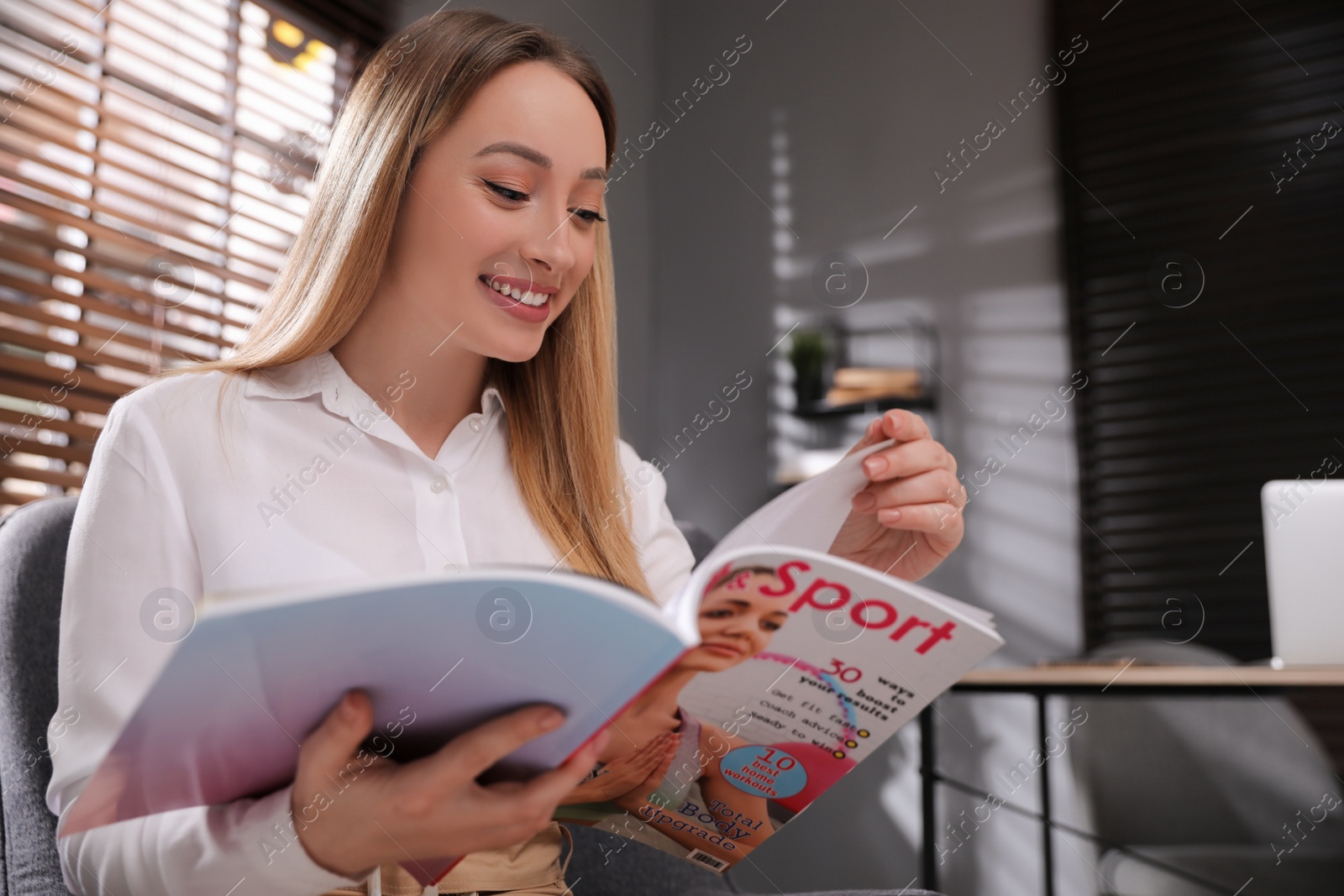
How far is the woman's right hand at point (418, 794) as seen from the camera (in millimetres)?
526

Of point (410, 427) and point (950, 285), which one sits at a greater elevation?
point (950, 285)

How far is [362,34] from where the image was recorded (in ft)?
8.18

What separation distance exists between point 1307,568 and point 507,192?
49.0 inches

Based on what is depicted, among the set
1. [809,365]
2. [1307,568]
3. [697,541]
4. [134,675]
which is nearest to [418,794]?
[134,675]

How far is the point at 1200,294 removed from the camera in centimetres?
299

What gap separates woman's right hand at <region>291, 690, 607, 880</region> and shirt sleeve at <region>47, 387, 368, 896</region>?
0.12 feet

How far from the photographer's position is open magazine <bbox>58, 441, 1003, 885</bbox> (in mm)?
451

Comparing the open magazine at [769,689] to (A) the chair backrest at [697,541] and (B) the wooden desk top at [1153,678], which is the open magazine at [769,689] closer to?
(A) the chair backrest at [697,541]

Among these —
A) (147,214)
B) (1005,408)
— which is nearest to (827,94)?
(1005,408)

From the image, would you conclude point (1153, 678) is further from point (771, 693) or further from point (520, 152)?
point (520, 152)

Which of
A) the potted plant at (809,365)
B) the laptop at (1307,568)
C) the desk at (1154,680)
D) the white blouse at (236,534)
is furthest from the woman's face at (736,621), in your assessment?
the potted plant at (809,365)

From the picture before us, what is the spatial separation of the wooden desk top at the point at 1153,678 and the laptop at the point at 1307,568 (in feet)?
0.11

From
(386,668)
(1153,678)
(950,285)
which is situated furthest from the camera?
(950,285)

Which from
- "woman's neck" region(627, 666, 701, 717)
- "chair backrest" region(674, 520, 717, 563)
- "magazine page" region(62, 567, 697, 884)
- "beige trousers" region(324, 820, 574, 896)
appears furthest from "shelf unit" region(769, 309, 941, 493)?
"magazine page" region(62, 567, 697, 884)
